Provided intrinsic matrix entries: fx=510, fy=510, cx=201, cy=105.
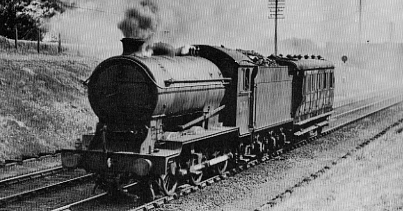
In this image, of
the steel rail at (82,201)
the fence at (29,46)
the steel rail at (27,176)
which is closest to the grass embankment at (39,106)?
the fence at (29,46)

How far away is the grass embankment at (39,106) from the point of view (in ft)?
53.5

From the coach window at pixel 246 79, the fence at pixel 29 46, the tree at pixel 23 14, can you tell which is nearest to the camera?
the coach window at pixel 246 79

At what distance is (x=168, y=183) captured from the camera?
11.0 metres

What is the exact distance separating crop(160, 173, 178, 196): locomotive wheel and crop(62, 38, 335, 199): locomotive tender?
0.07ft

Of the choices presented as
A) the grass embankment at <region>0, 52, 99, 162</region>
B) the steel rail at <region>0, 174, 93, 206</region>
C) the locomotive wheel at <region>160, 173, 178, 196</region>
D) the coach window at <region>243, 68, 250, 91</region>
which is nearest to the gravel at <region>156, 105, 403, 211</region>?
the locomotive wheel at <region>160, 173, 178, 196</region>

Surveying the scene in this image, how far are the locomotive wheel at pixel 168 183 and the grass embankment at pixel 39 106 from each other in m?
4.84

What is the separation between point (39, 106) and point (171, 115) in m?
9.22

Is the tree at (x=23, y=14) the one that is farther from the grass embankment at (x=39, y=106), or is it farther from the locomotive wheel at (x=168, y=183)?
the locomotive wheel at (x=168, y=183)

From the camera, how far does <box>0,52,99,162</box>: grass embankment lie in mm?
16297

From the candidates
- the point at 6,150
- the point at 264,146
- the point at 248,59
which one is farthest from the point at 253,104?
the point at 6,150

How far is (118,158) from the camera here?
10109 mm

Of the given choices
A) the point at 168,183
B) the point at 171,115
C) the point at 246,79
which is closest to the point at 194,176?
the point at 168,183

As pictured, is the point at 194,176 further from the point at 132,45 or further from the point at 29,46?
the point at 29,46

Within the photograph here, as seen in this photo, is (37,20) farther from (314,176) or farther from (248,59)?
(314,176)
